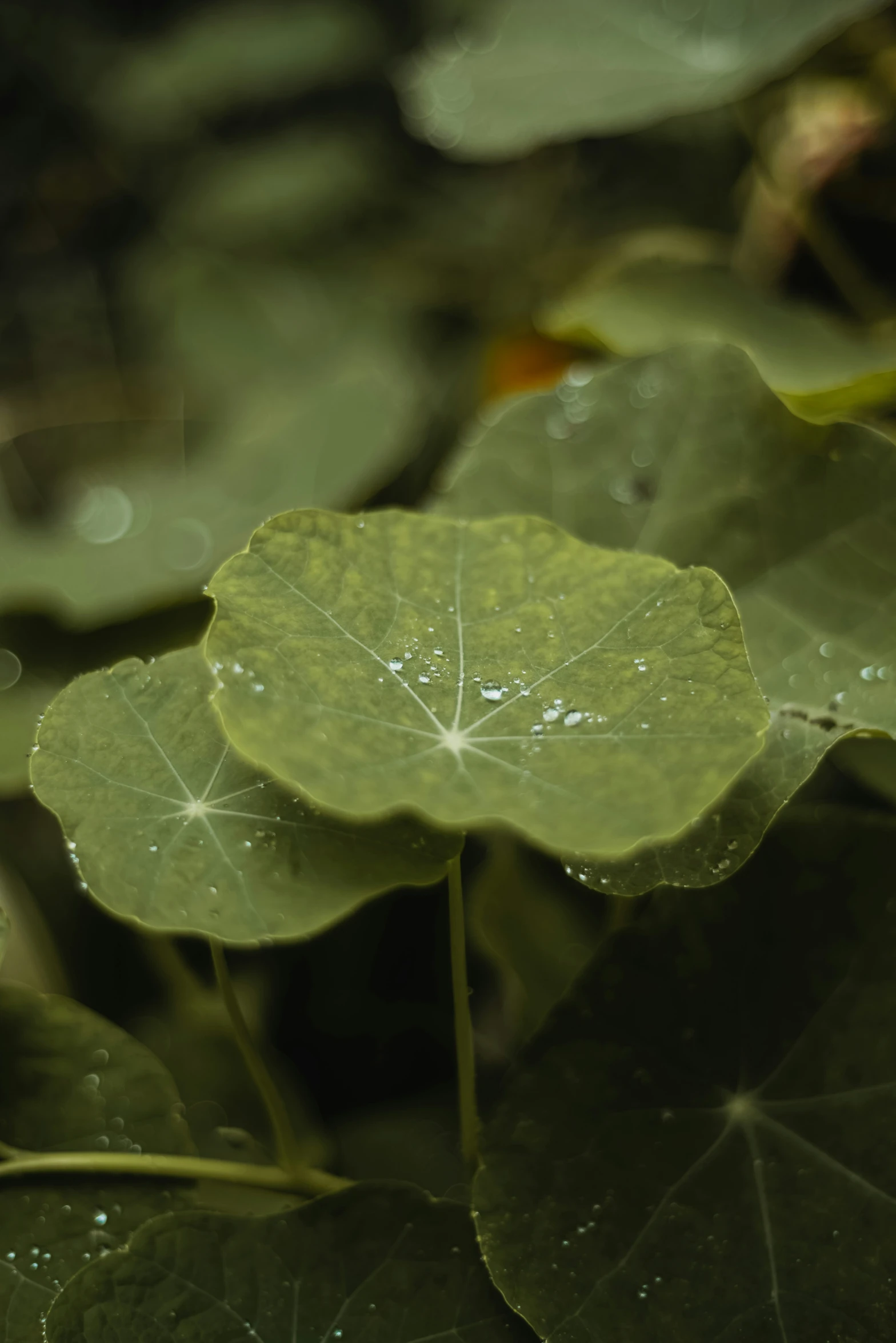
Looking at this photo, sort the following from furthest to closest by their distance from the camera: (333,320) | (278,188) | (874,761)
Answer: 1. (278,188)
2. (333,320)
3. (874,761)

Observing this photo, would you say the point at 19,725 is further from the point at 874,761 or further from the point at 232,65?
the point at 232,65

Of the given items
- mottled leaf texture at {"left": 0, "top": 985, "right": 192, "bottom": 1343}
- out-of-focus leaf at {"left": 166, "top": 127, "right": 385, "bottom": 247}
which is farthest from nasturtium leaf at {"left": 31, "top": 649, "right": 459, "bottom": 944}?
out-of-focus leaf at {"left": 166, "top": 127, "right": 385, "bottom": 247}

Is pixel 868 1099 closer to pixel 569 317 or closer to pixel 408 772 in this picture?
pixel 408 772

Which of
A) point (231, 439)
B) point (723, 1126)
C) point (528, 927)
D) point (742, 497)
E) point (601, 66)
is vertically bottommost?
point (528, 927)

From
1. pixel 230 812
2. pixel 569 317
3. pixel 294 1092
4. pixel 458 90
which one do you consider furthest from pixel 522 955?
pixel 458 90

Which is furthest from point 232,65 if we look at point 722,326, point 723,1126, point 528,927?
point 723,1126
